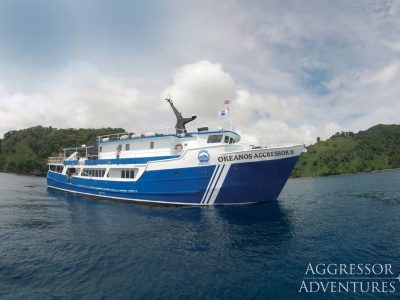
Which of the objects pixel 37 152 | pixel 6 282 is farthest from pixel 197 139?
pixel 37 152

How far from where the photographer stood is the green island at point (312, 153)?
4864 inches

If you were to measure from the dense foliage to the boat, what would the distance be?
365ft

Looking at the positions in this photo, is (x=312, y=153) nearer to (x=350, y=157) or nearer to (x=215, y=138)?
(x=350, y=157)

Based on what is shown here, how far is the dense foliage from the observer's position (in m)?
128

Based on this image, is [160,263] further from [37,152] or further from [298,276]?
[37,152]

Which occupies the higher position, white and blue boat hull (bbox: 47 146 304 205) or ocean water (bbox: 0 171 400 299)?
white and blue boat hull (bbox: 47 146 304 205)

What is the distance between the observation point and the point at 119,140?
112ft

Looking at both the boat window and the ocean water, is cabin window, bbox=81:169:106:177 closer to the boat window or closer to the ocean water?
the ocean water

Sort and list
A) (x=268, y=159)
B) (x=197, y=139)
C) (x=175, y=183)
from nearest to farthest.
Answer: (x=268, y=159), (x=175, y=183), (x=197, y=139)

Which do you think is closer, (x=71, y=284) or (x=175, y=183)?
(x=71, y=284)

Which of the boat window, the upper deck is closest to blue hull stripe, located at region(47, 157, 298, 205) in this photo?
the upper deck

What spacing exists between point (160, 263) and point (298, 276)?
756 centimetres

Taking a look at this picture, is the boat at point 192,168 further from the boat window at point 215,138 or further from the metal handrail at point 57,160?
the metal handrail at point 57,160

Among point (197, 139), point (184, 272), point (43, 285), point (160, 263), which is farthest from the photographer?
point (197, 139)
